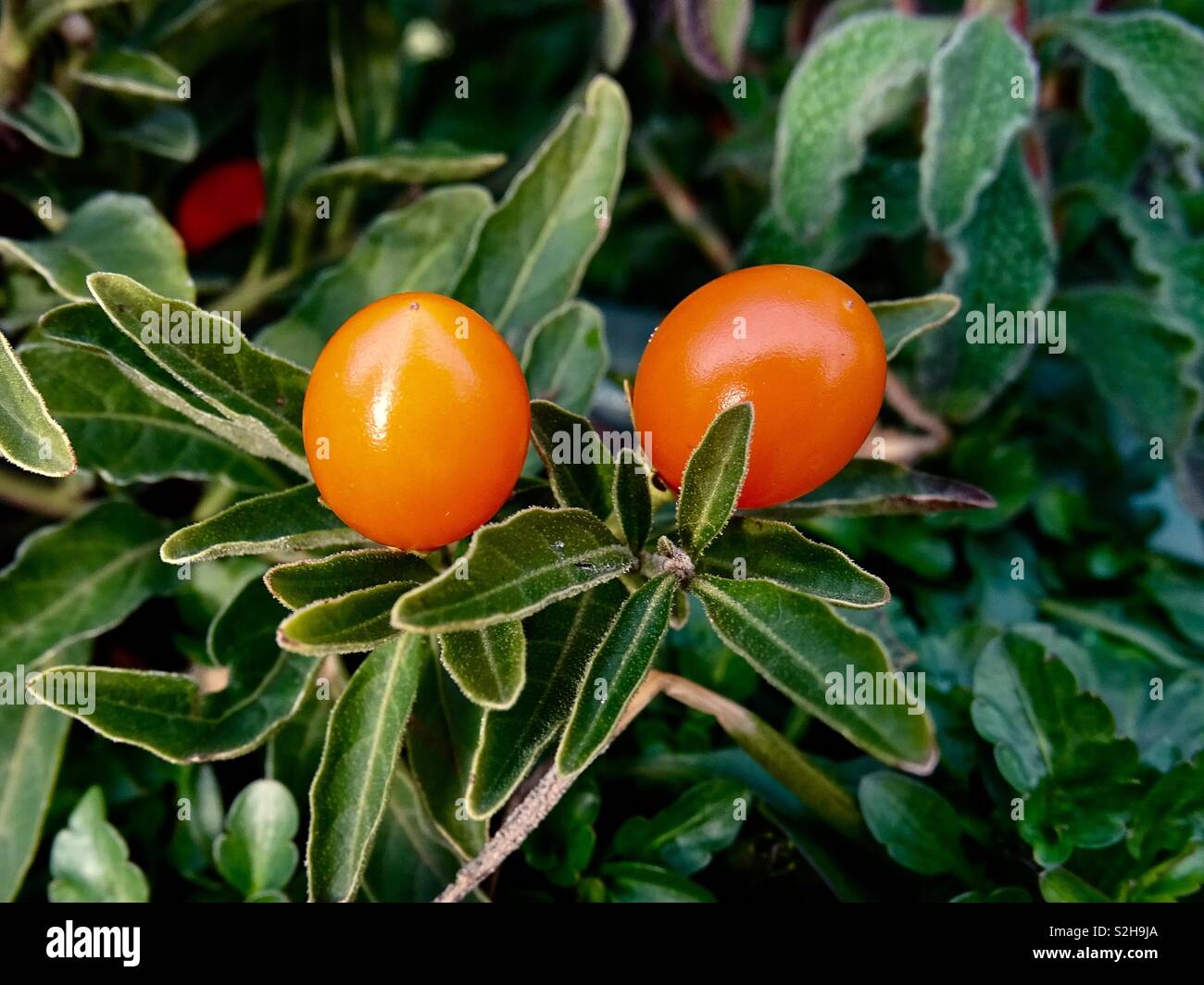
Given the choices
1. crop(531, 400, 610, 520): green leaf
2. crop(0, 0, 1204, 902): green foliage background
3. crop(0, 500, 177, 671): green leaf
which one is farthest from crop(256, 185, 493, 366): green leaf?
crop(531, 400, 610, 520): green leaf

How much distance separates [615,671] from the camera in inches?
22.6

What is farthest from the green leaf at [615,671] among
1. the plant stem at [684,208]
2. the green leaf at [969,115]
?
the plant stem at [684,208]

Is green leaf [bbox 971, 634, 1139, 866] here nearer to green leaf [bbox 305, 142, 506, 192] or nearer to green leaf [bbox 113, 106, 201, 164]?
green leaf [bbox 305, 142, 506, 192]

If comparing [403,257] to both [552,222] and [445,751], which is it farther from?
[445,751]

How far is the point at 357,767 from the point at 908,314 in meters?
0.46

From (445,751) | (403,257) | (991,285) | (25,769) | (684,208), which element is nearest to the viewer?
(445,751)

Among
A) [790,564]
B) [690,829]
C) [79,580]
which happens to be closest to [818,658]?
[790,564]

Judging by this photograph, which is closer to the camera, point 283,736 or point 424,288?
point 283,736

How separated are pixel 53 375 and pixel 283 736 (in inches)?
12.5

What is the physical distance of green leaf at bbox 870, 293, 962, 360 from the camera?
71 centimetres

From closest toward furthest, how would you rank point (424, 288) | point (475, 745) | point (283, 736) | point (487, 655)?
point (487, 655), point (475, 745), point (283, 736), point (424, 288)

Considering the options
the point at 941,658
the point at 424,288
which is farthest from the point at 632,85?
the point at 941,658
